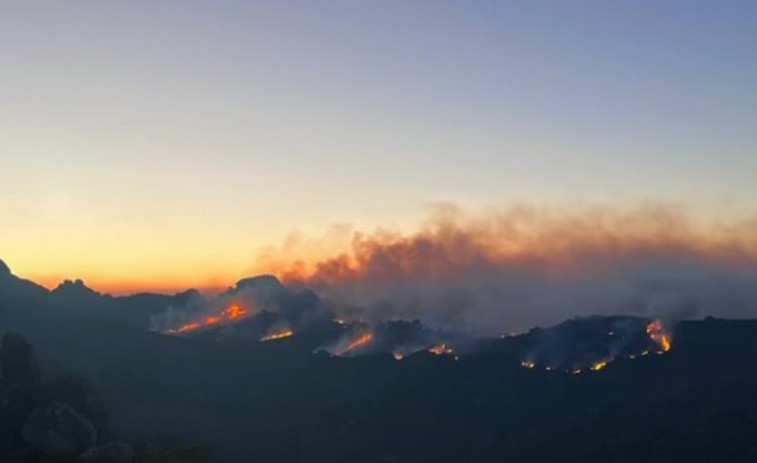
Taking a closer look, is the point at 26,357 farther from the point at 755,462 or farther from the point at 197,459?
the point at 755,462

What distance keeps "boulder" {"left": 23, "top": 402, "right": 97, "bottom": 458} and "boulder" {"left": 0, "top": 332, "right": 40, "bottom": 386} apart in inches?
788

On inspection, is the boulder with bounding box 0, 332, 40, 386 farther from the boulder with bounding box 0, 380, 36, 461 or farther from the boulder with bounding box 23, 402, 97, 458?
the boulder with bounding box 23, 402, 97, 458

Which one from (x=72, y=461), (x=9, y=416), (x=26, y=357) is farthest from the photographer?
(x=26, y=357)

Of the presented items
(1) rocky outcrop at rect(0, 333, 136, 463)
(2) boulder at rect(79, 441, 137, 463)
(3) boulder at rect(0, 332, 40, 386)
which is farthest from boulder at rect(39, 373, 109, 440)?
(2) boulder at rect(79, 441, 137, 463)

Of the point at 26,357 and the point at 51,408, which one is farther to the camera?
the point at 26,357

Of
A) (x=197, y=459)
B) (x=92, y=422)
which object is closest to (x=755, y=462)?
(x=197, y=459)

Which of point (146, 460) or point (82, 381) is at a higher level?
point (82, 381)

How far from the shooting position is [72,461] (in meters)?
166

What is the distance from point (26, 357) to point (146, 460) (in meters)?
44.1

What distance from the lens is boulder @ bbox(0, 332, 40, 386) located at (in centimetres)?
19525

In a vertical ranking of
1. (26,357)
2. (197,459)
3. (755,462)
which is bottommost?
(755,462)

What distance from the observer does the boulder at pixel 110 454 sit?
16638 cm

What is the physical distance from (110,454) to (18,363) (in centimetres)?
4256

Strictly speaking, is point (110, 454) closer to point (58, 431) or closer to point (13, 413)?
point (58, 431)
